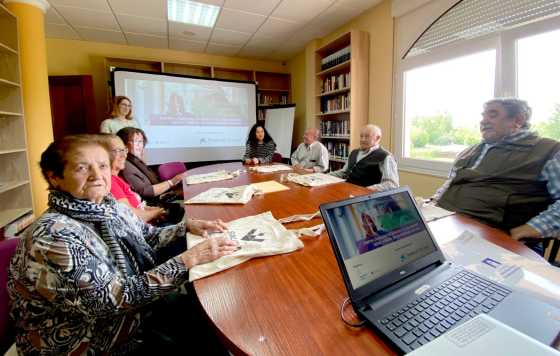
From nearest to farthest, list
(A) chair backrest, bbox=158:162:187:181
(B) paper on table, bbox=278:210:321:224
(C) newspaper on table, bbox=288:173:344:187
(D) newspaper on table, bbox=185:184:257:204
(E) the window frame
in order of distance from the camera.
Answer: (B) paper on table, bbox=278:210:321:224 < (D) newspaper on table, bbox=185:184:257:204 < (C) newspaper on table, bbox=288:173:344:187 < (E) the window frame < (A) chair backrest, bbox=158:162:187:181

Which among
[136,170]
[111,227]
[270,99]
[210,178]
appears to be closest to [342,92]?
[270,99]

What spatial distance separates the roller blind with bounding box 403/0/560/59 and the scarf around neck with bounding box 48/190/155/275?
9.95 feet

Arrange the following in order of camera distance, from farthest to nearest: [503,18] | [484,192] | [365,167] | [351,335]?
1. [365,167]
2. [503,18]
3. [484,192]
4. [351,335]

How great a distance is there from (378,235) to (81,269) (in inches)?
28.9

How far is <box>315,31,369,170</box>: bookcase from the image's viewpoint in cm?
354

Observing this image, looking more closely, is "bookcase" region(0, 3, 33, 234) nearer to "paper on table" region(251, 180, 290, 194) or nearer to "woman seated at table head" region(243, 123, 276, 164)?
"woman seated at table head" region(243, 123, 276, 164)

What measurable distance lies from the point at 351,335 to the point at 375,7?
3.87 m

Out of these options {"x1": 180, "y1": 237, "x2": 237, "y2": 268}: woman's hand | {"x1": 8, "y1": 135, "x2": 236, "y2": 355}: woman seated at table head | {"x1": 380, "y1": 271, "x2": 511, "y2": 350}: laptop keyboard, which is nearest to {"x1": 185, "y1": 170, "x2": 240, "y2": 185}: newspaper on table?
{"x1": 8, "y1": 135, "x2": 236, "y2": 355}: woman seated at table head

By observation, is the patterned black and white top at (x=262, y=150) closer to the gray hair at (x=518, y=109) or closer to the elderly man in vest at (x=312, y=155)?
the elderly man in vest at (x=312, y=155)

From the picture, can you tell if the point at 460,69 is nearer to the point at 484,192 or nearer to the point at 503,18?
the point at 503,18

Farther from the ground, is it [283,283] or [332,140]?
[332,140]

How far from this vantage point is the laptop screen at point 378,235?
63 centimetres

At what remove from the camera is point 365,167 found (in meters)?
2.40

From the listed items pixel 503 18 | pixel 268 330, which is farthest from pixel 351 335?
pixel 503 18
